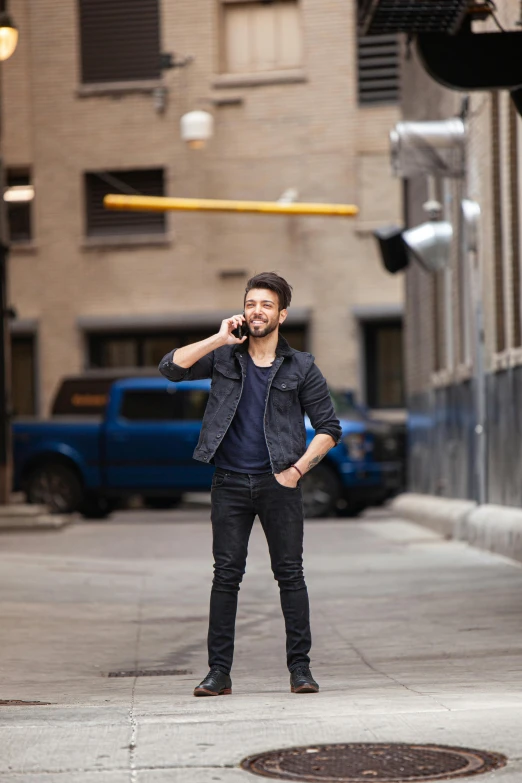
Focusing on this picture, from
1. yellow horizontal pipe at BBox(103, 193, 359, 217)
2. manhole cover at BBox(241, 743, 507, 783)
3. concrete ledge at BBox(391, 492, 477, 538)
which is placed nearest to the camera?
manhole cover at BBox(241, 743, 507, 783)

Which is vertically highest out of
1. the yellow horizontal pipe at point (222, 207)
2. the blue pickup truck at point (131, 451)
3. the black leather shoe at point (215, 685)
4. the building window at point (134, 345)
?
the yellow horizontal pipe at point (222, 207)

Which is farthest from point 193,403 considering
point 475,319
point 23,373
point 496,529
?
point 23,373

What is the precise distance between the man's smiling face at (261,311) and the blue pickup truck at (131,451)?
52.3ft

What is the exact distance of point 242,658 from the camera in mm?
8867

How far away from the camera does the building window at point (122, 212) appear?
3394 centimetres

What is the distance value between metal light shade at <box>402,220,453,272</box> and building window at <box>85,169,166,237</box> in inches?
652

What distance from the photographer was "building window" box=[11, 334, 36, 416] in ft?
112

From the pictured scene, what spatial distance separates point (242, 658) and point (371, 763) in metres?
3.56

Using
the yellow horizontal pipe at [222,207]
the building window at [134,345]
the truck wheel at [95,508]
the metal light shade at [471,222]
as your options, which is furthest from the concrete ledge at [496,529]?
the building window at [134,345]

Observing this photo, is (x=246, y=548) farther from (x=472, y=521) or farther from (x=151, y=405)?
(x=151, y=405)

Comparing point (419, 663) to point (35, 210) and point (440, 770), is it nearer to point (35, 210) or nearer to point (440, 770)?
point (440, 770)

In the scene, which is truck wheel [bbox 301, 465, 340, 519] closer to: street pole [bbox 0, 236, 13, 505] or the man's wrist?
street pole [bbox 0, 236, 13, 505]

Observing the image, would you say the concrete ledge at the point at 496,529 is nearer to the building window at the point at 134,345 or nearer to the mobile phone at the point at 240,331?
the mobile phone at the point at 240,331

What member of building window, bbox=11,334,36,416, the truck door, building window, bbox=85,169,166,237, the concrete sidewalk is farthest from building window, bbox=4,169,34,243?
the concrete sidewalk
